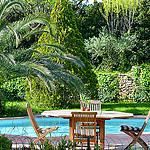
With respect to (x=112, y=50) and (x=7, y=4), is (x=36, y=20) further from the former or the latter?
(x=112, y=50)

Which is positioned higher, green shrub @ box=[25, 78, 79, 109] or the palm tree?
the palm tree

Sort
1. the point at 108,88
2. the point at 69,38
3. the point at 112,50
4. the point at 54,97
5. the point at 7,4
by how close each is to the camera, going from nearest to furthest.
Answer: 1. the point at 7,4
2. the point at 54,97
3. the point at 69,38
4. the point at 108,88
5. the point at 112,50

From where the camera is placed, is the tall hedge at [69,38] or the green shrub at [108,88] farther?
the green shrub at [108,88]

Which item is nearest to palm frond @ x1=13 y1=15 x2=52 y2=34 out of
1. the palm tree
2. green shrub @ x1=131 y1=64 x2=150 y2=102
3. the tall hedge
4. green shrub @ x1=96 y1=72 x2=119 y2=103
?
the palm tree

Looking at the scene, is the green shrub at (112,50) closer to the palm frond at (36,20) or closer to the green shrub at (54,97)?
the green shrub at (54,97)

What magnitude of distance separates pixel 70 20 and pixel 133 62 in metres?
7.71

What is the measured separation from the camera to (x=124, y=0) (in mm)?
19906

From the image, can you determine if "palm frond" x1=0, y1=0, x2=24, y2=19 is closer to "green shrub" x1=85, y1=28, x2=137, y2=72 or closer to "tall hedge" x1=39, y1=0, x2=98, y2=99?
"tall hedge" x1=39, y1=0, x2=98, y2=99

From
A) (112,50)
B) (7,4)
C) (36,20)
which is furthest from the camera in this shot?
(112,50)

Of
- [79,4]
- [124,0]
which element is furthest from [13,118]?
[79,4]

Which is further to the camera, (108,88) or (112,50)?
(112,50)

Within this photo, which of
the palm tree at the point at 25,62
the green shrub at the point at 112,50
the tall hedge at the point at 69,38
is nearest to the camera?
the palm tree at the point at 25,62

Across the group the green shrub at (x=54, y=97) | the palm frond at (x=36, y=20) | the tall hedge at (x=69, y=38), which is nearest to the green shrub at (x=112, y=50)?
the tall hedge at (x=69, y=38)

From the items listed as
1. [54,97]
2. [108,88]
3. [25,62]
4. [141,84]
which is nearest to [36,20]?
[25,62]
